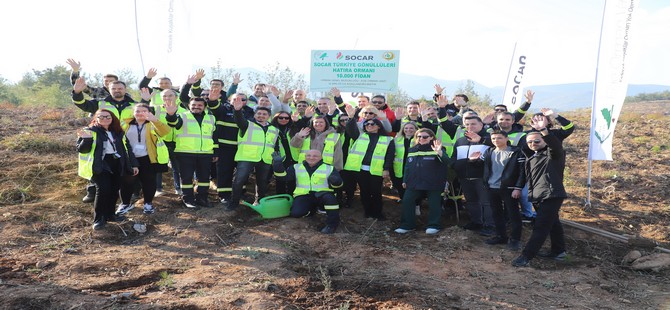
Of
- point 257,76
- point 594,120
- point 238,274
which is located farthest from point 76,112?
point 594,120

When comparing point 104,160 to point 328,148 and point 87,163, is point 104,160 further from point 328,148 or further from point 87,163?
point 328,148

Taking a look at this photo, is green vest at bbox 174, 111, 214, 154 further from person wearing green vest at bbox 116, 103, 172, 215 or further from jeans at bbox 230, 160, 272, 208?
jeans at bbox 230, 160, 272, 208

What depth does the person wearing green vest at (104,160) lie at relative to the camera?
602 cm

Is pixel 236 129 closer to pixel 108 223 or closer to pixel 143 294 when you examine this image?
pixel 108 223

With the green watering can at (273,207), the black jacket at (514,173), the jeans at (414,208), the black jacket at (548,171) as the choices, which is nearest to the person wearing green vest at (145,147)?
the green watering can at (273,207)

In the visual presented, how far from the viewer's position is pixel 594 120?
324 inches

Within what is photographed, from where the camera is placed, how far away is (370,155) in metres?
7.31

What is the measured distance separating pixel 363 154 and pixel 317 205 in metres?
1.13

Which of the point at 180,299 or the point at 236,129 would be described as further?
the point at 236,129

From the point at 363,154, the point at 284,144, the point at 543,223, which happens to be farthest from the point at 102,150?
the point at 543,223

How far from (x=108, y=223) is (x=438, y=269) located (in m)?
4.64

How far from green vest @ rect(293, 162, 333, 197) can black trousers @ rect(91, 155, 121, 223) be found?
8.59 ft

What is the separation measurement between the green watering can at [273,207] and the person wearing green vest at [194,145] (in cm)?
88

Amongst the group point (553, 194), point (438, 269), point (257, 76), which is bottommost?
point (438, 269)
